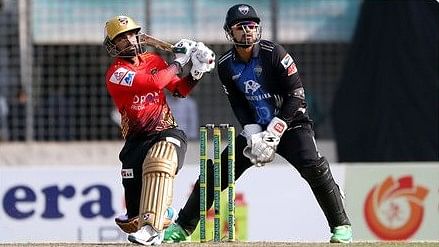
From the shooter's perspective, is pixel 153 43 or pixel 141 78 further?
pixel 153 43

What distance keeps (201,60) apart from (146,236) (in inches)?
48.2

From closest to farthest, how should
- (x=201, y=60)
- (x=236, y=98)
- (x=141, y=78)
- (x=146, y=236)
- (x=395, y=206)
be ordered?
(x=146, y=236) < (x=141, y=78) < (x=201, y=60) < (x=236, y=98) < (x=395, y=206)

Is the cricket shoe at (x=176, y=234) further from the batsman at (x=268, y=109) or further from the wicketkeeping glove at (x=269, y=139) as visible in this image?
the wicketkeeping glove at (x=269, y=139)

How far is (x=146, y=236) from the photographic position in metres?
9.55

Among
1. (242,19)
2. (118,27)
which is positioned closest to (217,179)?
(242,19)

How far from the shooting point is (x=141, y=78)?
977 centimetres

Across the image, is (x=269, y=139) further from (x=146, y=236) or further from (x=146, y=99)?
(x=146, y=236)

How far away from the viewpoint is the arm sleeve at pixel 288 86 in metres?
10.1

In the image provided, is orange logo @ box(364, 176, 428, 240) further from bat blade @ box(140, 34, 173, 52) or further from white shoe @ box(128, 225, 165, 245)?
white shoe @ box(128, 225, 165, 245)

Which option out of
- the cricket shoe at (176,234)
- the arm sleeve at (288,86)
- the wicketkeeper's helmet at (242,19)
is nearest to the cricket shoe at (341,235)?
the arm sleeve at (288,86)

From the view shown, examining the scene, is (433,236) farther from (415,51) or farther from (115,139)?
(115,139)

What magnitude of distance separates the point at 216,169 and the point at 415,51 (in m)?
5.72

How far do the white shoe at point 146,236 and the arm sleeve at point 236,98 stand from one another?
115 centimetres

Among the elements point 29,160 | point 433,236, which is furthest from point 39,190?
point 433,236
